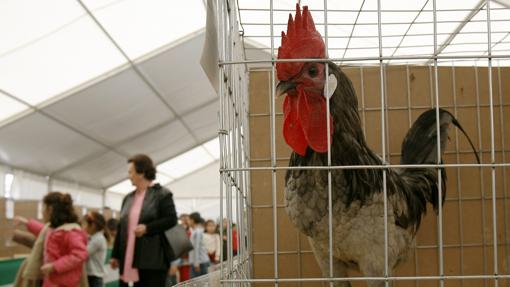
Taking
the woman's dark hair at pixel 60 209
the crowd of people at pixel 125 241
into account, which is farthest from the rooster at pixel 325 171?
the woman's dark hair at pixel 60 209

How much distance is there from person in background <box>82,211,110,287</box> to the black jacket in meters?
1.74

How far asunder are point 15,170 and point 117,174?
4.94 metres

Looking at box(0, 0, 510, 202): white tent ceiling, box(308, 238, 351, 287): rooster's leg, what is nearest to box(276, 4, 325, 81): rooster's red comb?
box(308, 238, 351, 287): rooster's leg

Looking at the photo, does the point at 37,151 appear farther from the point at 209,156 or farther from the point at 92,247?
the point at 209,156

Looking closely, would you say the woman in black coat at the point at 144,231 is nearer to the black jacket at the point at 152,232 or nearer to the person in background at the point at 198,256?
the black jacket at the point at 152,232

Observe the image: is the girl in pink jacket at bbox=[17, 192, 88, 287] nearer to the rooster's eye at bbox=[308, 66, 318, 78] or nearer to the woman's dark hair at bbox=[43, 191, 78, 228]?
the woman's dark hair at bbox=[43, 191, 78, 228]

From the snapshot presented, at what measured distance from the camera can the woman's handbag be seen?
3.02 meters

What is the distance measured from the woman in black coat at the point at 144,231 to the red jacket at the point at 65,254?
0.45 metres

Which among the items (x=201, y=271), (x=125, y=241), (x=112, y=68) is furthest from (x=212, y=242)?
(x=125, y=241)

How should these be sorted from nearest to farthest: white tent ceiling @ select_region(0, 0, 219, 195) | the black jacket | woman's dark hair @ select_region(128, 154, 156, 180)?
the black jacket
woman's dark hair @ select_region(128, 154, 156, 180)
white tent ceiling @ select_region(0, 0, 219, 195)

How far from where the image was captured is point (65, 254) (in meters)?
3.53

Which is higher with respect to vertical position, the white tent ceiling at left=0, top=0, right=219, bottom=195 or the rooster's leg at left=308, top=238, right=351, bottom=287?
the white tent ceiling at left=0, top=0, right=219, bottom=195

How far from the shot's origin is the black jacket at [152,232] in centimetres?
295

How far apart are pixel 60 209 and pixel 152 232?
0.99 meters
